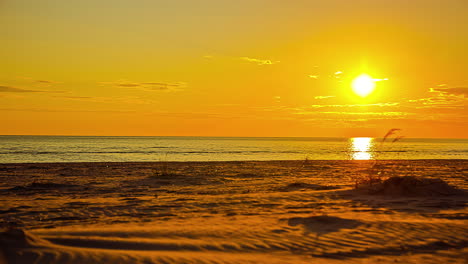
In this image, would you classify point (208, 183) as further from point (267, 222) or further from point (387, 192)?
point (267, 222)

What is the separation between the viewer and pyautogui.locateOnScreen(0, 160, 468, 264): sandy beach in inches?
245

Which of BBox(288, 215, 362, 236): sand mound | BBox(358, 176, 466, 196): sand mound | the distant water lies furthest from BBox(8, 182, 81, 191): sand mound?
the distant water

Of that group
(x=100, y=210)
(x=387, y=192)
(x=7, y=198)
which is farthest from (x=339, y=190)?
(x=7, y=198)

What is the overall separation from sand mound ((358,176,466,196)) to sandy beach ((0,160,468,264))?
0.10ft

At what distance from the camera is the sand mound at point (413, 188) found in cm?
1229

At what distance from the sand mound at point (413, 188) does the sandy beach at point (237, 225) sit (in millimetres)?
31

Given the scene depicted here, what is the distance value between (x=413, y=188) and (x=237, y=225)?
6925mm

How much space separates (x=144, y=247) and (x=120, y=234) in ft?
2.90

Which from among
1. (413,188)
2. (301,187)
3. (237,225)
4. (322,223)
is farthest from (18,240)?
(413,188)

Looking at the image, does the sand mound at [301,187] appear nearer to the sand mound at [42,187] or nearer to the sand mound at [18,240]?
the sand mound at [42,187]

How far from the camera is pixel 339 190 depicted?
44.5ft

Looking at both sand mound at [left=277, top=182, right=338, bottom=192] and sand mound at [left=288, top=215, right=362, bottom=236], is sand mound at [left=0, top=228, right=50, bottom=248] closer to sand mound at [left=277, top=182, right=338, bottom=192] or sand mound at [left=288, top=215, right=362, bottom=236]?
sand mound at [left=288, top=215, right=362, bottom=236]

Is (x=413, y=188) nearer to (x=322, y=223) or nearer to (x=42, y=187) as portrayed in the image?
(x=322, y=223)

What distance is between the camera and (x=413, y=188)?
1242 cm
